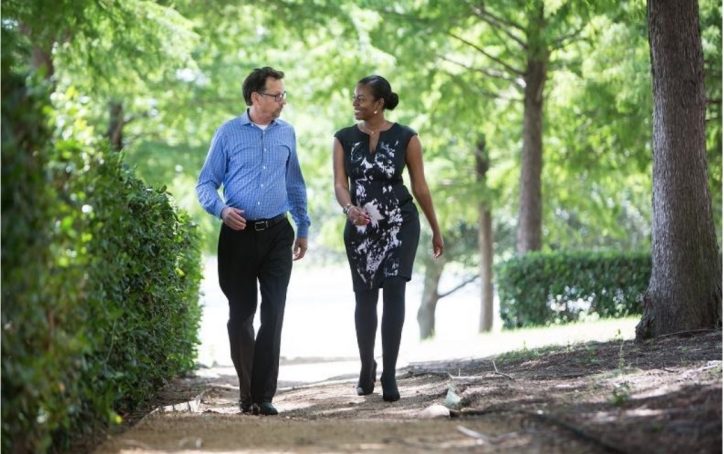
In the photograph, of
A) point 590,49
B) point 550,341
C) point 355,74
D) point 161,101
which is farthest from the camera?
Result: point 161,101

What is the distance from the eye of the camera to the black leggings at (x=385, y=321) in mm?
7441

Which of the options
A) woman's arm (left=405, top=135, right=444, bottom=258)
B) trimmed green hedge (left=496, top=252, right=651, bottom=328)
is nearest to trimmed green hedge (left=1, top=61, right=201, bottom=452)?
woman's arm (left=405, top=135, right=444, bottom=258)

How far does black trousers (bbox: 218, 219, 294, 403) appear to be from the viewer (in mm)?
6957

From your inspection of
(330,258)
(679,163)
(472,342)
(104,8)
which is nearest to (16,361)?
(679,163)

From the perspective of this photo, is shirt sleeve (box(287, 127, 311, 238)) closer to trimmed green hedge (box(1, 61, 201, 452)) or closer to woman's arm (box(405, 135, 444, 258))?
woman's arm (box(405, 135, 444, 258))

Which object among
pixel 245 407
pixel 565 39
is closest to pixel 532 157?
pixel 565 39

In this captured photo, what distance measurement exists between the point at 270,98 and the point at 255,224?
0.80m

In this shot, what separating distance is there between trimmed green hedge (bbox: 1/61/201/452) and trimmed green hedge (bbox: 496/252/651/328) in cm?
1150

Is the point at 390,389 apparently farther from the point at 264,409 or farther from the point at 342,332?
the point at 342,332

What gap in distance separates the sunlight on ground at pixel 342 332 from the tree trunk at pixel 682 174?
1.54 meters

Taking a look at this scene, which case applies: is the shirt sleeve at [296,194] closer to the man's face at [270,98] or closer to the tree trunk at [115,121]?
the man's face at [270,98]

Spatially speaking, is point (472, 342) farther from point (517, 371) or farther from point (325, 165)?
point (325, 165)

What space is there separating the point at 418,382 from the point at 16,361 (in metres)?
5.19

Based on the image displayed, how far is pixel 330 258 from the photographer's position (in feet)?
139
